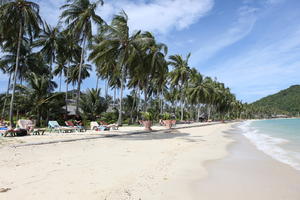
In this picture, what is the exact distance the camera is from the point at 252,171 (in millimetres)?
6012

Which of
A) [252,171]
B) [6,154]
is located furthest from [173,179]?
[6,154]

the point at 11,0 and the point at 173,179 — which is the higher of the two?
the point at 11,0

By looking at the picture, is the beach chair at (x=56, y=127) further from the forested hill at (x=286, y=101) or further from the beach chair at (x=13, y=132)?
the forested hill at (x=286, y=101)

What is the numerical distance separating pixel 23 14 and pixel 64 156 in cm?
1665

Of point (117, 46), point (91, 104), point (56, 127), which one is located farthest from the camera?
point (91, 104)

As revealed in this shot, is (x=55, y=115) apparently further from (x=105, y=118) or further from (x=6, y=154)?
(x=6, y=154)

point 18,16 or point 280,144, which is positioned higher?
point 18,16

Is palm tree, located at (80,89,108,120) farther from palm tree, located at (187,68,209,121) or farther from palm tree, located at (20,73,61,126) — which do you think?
palm tree, located at (187,68,209,121)

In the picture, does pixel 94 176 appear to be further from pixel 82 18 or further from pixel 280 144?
pixel 82 18

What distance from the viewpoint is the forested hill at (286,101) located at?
174 metres

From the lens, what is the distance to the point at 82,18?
22062mm

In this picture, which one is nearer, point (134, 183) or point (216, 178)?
point (134, 183)

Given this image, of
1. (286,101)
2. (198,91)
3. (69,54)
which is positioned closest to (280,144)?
(69,54)

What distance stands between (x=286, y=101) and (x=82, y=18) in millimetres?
204258
